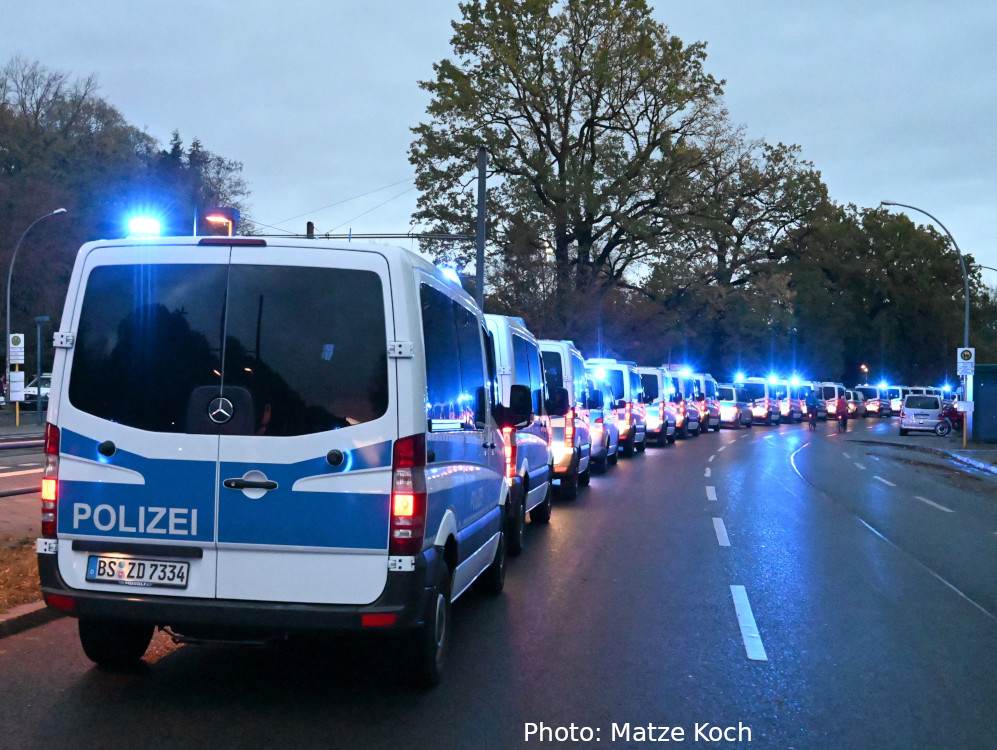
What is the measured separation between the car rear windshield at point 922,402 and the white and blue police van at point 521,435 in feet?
115

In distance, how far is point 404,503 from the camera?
5066 mm

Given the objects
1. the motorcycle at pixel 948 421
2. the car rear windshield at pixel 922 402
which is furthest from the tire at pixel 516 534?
the motorcycle at pixel 948 421

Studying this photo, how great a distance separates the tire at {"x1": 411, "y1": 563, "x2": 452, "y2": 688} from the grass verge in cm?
309

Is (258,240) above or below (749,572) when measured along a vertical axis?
above

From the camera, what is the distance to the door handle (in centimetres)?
508

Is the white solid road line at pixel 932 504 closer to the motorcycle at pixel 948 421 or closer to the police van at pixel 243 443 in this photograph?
the police van at pixel 243 443

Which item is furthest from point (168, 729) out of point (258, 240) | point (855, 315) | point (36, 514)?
point (855, 315)

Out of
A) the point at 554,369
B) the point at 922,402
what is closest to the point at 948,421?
the point at 922,402

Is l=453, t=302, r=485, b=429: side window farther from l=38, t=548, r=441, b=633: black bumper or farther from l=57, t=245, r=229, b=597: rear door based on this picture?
l=57, t=245, r=229, b=597: rear door

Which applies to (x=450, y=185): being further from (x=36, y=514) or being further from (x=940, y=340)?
(x=940, y=340)

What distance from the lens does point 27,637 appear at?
21.7 feet

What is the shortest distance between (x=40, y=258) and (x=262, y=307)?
46.9 metres

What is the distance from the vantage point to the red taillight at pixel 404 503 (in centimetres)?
505

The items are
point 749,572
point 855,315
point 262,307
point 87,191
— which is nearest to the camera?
point 262,307
